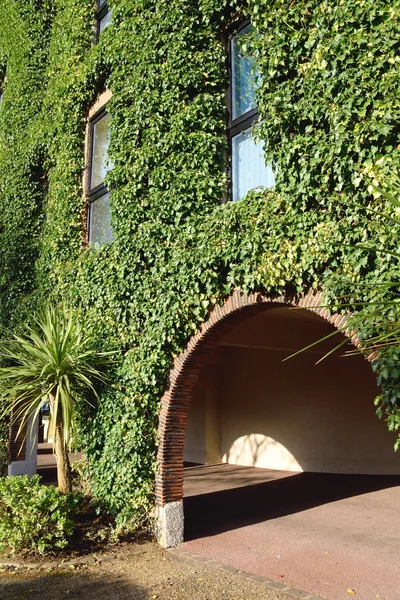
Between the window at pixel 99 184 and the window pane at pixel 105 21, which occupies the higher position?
the window pane at pixel 105 21

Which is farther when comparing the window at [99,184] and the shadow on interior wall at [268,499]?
the window at [99,184]

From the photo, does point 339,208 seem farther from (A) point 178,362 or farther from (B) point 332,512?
(B) point 332,512

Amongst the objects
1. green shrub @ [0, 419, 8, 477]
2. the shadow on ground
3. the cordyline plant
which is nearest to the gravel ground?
the shadow on ground

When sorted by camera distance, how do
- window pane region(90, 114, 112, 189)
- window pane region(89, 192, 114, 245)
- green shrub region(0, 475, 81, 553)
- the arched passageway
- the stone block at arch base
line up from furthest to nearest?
1. the arched passageway
2. window pane region(90, 114, 112, 189)
3. window pane region(89, 192, 114, 245)
4. the stone block at arch base
5. green shrub region(0, 475, 81, 553)

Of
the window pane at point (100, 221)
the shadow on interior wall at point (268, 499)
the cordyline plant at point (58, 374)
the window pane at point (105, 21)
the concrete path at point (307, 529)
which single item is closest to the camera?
the concrete path at point (307, 529)

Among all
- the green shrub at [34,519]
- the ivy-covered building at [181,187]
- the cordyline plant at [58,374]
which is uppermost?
the ivy-covered building at [181,187]

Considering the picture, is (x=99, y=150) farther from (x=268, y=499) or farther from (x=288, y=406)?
(x=288, y=406)

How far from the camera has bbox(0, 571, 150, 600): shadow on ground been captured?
17.9 ft

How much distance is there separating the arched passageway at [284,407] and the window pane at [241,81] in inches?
170

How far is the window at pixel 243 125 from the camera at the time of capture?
23.1 feet

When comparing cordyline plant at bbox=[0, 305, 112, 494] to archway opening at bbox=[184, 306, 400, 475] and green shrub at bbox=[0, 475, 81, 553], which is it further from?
archway opening at bbox=[184, 306, 400, 475]

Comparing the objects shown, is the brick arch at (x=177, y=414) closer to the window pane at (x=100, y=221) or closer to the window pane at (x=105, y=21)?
the window pane at (x=100, y=221)

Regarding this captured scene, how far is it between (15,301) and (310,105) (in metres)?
7.29

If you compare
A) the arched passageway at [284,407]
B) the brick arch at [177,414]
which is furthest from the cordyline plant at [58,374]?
the arched passageway at [284,407]
